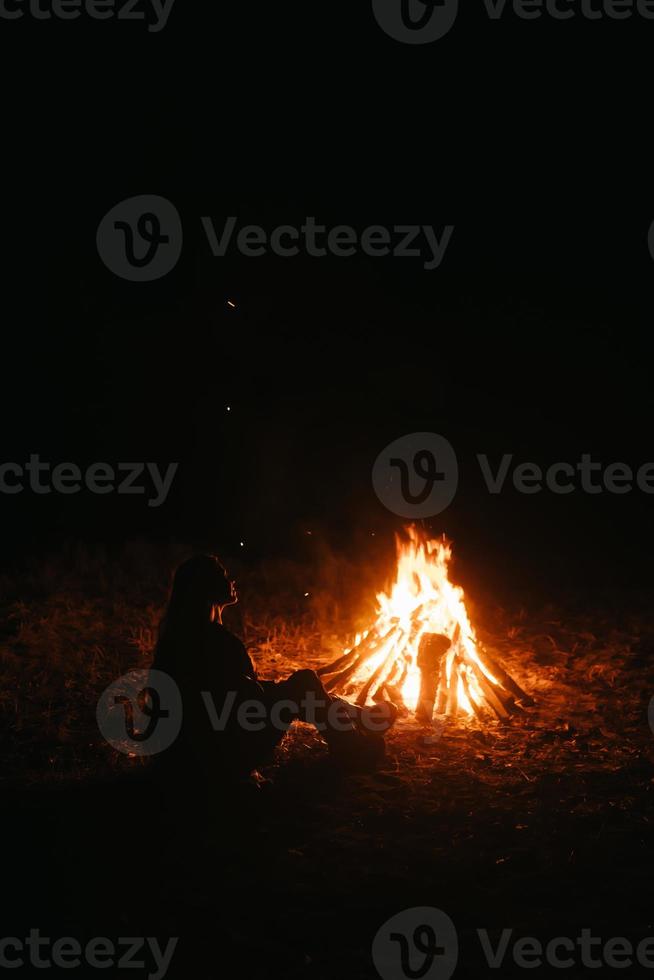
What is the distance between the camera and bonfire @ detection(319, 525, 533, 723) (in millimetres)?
7156

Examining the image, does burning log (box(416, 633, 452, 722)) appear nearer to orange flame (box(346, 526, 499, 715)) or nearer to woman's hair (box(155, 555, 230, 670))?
orange flame (box(346, 526, 499, 715))

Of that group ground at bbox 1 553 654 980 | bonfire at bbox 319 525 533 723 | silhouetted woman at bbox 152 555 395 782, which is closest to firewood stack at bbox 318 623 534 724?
bonfire at bbox 319 525 533 723

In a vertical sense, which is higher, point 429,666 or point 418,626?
point 418,626

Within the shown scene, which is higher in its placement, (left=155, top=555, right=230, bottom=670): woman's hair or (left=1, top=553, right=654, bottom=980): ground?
(left=155, top=555, right=230, bottom=670): woman's hair

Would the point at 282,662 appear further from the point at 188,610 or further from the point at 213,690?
the point at 188,610

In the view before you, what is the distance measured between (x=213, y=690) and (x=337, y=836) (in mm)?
1091

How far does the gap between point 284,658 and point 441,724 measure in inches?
75.1

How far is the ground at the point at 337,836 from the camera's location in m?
4.43

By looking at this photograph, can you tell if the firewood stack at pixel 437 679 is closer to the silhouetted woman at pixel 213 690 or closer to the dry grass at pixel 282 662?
the dry grass at pixel 282 662

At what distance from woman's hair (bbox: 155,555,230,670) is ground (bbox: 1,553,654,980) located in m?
0.88

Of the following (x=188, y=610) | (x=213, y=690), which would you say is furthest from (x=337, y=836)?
(x=188, y=610)

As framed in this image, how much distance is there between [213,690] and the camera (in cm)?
555

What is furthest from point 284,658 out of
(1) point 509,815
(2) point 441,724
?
(1) point 509,815

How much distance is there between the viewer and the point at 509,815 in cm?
551
